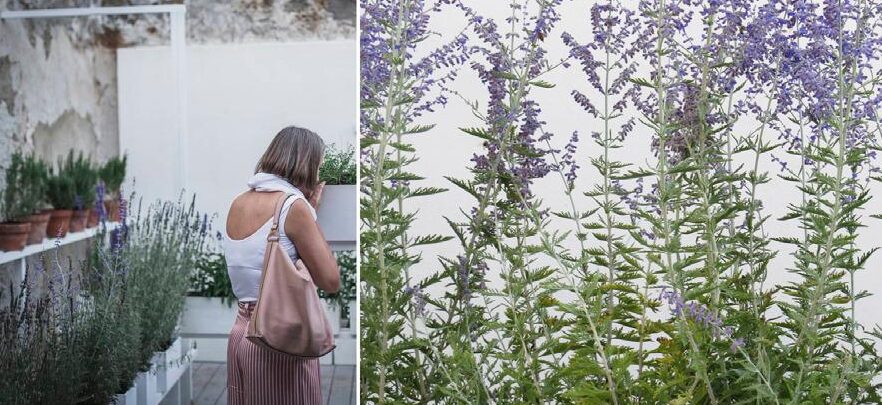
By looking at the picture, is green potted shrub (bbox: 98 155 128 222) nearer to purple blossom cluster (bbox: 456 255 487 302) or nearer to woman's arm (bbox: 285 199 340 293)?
woman's arm (bbox: 285 199 340 293)

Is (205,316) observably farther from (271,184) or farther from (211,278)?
(271,184)

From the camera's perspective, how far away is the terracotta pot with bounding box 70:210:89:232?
1778mm

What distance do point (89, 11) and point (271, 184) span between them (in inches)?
20.5

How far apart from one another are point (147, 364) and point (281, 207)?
430 millimetres

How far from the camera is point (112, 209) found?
1836mm

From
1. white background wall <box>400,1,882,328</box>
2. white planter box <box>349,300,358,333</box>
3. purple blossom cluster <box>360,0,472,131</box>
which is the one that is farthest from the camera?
white background wall <box>400,1,882,328</box>

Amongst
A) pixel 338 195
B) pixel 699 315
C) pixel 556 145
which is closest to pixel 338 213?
pixel 338 195

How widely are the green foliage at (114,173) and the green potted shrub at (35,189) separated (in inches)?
4.4

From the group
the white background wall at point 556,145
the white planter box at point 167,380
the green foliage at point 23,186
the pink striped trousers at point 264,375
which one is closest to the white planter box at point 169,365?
the white planter box at point 167,380

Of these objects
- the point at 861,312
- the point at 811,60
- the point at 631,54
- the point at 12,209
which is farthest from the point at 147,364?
the point at 861,312

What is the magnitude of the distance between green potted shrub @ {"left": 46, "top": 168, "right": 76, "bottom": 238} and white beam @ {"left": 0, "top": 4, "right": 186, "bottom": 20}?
33 centimetres

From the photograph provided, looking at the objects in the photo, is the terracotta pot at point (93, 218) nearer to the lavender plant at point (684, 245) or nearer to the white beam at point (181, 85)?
the white beam at point (181, 85)

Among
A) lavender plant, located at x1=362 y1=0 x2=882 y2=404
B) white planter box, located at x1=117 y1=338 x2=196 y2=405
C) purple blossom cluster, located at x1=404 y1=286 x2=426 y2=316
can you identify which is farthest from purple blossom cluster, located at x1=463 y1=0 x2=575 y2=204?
white planter box, located at x1=117 y1=338 x2=196 y2=405

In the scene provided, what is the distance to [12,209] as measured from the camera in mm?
1747
